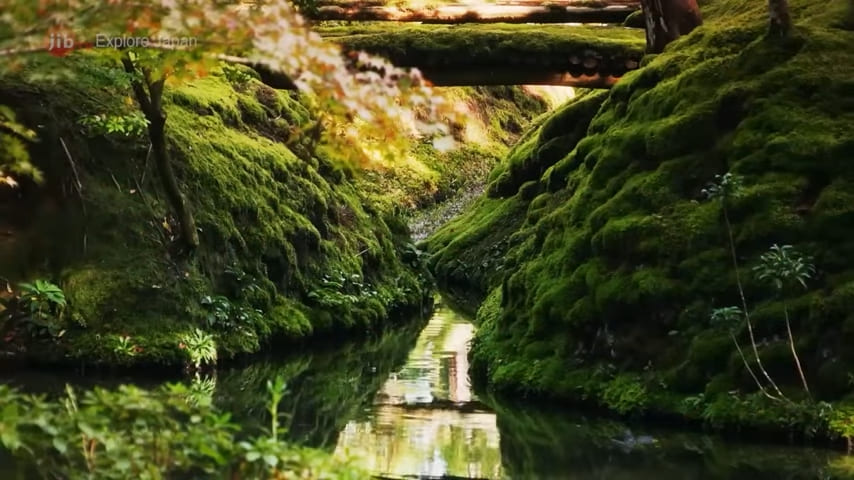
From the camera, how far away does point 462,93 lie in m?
34.0

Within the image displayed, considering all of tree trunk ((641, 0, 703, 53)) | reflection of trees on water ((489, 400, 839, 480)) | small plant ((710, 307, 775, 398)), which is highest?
tree trunk ((641, 0, 703, 53))

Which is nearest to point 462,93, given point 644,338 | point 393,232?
point 393,232

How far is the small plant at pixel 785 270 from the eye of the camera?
24.1 feet

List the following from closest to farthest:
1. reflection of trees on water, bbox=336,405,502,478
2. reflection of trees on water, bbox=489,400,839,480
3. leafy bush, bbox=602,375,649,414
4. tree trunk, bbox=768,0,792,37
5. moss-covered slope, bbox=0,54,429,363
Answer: reflection of trees on water, bbox=489,400,839,480
reflection of trees on water, bbox=336,405,502,478
leafy bush, bbox=602,375,649,414
tree trunk, bbox=768,0,792,37
moss-covered slope, bbox=0,54,429,363

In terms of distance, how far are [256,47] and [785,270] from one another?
5160 millimetres

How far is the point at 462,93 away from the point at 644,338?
86.6 feet

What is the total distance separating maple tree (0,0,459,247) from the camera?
11.2 feet

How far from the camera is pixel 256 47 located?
3543 millimetres

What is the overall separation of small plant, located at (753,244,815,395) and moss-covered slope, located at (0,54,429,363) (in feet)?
18.5

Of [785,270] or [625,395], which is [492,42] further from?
[785,270]

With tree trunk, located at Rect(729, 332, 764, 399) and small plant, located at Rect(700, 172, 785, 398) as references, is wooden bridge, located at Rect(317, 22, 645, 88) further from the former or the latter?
tree trunk, located at Rect(729, 332, 764, 399)

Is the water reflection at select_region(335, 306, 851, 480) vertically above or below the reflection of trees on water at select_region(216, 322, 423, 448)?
below

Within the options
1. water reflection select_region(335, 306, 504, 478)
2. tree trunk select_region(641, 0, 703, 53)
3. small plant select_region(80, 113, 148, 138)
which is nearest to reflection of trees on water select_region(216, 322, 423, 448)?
water reflection select_region(335, 306, 504, 478)

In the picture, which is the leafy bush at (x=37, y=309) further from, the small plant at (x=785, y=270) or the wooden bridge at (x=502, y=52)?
the small plant at (x=785, y=270)
